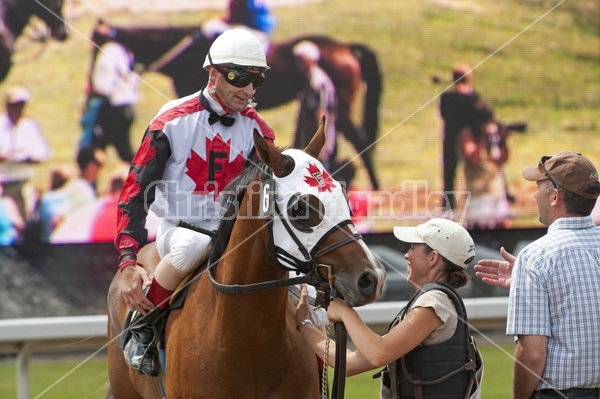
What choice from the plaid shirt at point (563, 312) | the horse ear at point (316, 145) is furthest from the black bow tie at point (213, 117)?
the plaid shirt at point (563, 312)

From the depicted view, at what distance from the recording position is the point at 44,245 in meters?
7.38

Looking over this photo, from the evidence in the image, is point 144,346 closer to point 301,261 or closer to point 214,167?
point 214,167

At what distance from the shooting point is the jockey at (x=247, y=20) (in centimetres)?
761

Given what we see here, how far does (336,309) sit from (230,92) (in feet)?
3.87

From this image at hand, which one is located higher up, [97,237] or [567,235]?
[567,235]

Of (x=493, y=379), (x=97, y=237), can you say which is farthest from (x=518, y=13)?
(x=97, y=237)

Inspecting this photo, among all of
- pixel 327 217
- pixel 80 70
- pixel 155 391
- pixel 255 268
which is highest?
pixel 80 70

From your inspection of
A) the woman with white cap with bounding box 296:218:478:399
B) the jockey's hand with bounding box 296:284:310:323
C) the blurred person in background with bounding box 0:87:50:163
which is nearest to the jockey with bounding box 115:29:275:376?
the jockey's hand with bounding box 296:284:310:323

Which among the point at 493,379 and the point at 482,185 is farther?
the point at 482,185

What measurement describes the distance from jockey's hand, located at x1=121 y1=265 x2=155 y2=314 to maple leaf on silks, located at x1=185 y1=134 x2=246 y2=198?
1.40 ft

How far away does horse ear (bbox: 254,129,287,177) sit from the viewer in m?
3.19

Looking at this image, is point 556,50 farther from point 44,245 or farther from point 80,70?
point 44,245

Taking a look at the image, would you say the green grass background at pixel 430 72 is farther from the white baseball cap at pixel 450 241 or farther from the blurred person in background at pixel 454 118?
the white baseball cap at pixel 450 241

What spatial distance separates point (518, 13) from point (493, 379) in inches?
131
